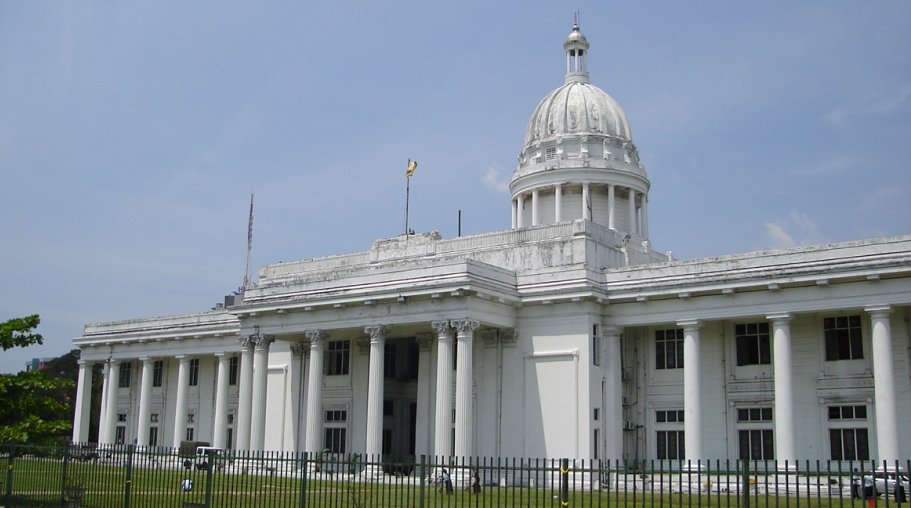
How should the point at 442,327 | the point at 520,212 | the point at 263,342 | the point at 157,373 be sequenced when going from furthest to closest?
A: 1. the point at 157,373
2. the point at 520,212
3. the point at 263,342
4. the point at 442,327

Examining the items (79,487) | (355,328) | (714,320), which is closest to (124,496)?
(79,487)

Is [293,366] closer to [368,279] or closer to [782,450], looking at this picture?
[368,279]

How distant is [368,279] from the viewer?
Answer: 43.4m

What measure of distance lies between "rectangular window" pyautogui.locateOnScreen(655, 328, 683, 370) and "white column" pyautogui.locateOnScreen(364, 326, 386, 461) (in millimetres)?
12066

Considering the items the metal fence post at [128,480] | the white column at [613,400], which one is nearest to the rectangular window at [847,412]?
the white column at [613,400]

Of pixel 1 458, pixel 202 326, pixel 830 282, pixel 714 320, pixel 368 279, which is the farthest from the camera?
pixel 202 326

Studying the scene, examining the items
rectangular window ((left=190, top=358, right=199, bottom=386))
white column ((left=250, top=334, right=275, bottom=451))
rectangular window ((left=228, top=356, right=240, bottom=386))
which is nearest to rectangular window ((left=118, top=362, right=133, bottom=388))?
rectangular window ((left=190, top=358, right=199, bottom=386))

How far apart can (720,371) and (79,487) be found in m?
26.8

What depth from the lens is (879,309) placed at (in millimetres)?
34875

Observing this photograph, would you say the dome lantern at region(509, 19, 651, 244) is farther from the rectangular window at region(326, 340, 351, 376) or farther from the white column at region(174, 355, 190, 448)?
the white column at region(174, 355, 190, 448)

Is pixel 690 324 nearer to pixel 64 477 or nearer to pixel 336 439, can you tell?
pixel 336 439

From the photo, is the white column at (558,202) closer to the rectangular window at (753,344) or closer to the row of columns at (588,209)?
the row of columns at (588,209)

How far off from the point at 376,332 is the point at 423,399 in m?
4.56

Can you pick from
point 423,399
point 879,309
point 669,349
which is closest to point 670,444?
point 669,349
